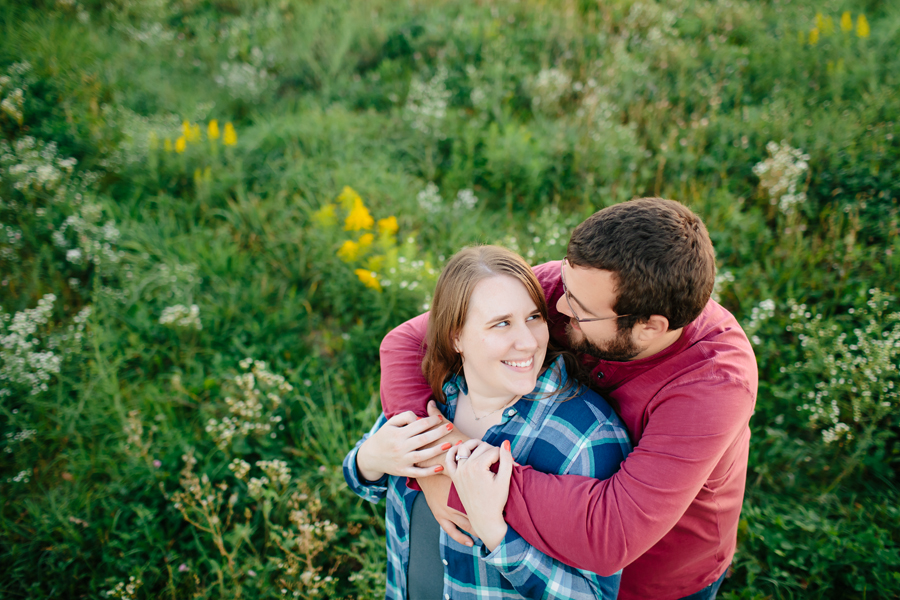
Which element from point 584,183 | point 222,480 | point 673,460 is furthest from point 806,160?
point 222,480

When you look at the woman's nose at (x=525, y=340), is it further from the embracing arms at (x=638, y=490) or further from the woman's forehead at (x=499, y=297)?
the embracing arms at (x=638, y=490)

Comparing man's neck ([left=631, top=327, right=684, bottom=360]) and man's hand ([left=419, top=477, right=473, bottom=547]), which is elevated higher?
man's neck ([left=631, top=327, right=684, bottom=360])

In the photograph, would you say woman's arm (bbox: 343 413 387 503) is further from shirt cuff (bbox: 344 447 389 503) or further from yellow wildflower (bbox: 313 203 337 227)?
yellow wildflower (bbox: 313 203 337 227)

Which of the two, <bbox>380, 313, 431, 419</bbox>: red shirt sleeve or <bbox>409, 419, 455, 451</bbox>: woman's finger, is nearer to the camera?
<bbox>409, 419, 455, 451</bbox>: woman's finger

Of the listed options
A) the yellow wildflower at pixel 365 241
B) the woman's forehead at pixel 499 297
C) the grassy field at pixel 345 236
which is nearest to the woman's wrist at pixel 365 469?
the woman's forehead at pixel 499 297

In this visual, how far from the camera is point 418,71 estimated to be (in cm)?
617

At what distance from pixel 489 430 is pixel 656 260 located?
2.79 ft

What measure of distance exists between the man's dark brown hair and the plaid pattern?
356 millimetres

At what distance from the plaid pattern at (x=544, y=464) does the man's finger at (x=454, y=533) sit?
4 centimetres

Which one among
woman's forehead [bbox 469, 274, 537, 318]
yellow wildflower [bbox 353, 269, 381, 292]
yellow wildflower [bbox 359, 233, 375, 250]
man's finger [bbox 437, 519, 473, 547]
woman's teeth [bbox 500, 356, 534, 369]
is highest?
woman's forehead [bbox 469, 274, 537, 318]

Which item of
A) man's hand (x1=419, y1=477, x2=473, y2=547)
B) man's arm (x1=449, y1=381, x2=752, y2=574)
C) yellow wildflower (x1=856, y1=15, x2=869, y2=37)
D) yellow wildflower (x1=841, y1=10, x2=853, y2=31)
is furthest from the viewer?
yellow wildflower (x1=841, y1=10, x2=853, y2=31)

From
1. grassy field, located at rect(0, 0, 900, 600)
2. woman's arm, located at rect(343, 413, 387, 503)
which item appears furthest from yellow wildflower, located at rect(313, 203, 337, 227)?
woman's arm, located at rect(343, 413, 387, 503)

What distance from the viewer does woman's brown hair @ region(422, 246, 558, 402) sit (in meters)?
1.85

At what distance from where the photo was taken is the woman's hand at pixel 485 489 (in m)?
1.53
